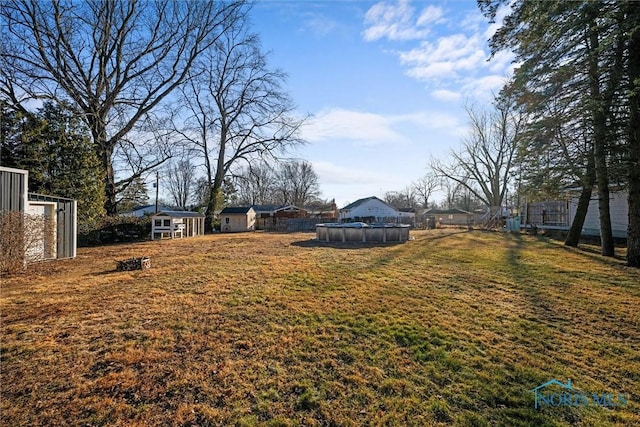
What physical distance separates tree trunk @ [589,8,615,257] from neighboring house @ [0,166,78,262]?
→ 16.3 meters

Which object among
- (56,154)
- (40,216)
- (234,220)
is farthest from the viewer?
(234,220)

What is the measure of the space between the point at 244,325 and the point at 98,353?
1763 mm

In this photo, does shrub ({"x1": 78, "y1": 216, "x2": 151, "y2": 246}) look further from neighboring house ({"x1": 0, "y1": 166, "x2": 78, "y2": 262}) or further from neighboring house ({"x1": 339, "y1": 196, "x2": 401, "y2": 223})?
neighboring house ({"x1": 339, "y1": 196, "x2": 401, "y2": 223})

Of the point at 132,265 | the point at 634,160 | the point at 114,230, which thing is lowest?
the point at 132,265

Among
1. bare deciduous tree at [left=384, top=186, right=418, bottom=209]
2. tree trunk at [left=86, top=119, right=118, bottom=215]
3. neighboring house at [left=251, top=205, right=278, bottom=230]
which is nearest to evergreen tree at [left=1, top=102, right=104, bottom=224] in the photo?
tree trunk at [left=86, top=119, right=118, bottom=215]

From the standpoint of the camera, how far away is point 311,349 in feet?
12.0

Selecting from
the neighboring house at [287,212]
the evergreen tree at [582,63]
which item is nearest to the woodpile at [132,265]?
the evergreen tree at [582,63]

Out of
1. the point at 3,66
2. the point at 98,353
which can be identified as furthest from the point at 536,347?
the point at 3,66

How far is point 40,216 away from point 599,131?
17.1 metres

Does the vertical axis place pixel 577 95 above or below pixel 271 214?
above

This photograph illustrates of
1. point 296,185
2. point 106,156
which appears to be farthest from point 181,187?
point 106,156

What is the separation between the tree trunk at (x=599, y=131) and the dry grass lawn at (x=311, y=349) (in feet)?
14.7

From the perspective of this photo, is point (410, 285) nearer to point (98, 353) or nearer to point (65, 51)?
point (98, 353)

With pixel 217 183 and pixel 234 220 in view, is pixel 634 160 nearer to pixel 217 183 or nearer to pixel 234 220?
pixel 217 183
